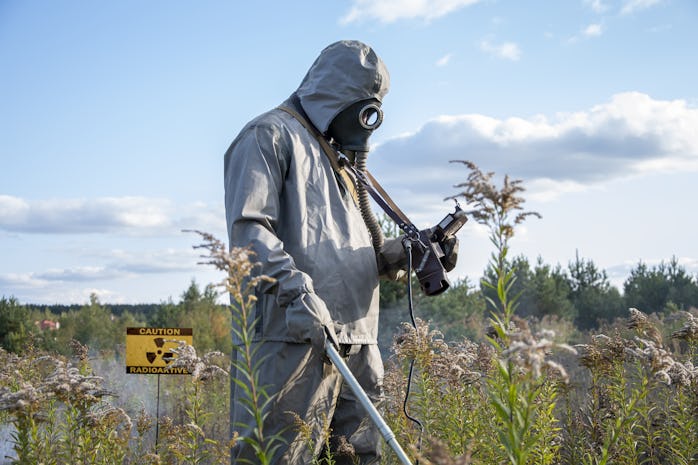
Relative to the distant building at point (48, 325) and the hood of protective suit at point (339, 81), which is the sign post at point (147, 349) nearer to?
the hood of protective suit at point (339, 81)

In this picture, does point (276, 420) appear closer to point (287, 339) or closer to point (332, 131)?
point (287, 339)

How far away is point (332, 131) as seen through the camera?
3.76 meters

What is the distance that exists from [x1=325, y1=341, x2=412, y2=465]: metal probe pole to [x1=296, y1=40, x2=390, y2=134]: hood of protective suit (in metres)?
1.28

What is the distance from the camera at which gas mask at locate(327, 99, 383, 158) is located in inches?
146

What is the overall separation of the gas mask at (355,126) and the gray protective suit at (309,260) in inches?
2.8

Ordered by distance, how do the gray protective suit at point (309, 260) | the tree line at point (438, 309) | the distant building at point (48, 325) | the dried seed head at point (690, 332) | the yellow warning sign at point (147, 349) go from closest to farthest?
the gray protective suit at point (309, 260)
the dried seed head at point (690, 332)
the yellow warning sign at point (147, 349)
the tree line at point (438, 309)
the distant building at point (48, 325)

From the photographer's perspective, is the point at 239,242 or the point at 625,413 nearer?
the point at 625,413

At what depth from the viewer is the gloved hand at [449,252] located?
3.83 m

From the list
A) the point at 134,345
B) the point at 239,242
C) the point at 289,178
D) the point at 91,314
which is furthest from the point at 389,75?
the point at 91,314

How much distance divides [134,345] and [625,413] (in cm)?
451

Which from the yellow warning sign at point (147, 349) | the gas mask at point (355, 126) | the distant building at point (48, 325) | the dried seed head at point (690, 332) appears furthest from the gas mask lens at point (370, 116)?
the distant building at point (48, 325)

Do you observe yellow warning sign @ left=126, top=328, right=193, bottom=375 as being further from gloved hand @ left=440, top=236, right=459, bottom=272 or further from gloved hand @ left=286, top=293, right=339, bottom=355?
gloved hand @ left=286, top=293, right=339, bottom=355

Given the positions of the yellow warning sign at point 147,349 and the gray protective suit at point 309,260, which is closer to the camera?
the gray protective suit at point 309,260

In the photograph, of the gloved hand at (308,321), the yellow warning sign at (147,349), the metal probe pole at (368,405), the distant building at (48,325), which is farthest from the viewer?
the distant building at (48,325)
